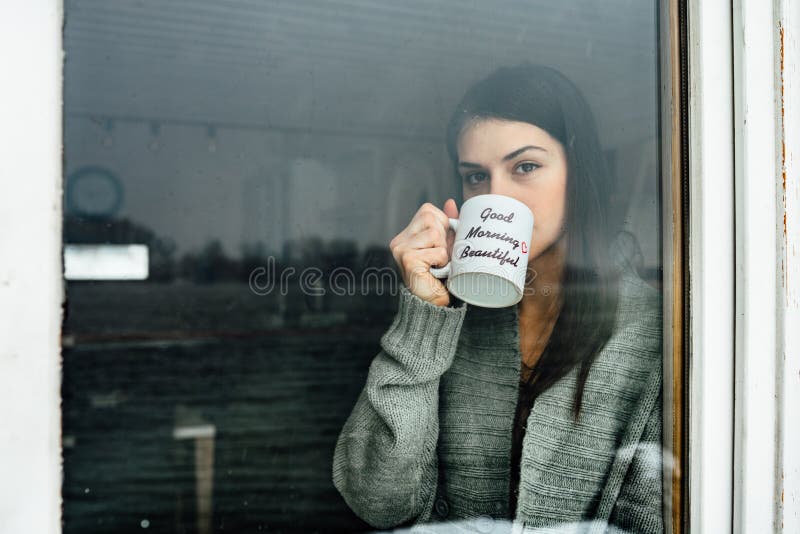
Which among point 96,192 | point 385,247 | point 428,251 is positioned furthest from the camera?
point 385,247

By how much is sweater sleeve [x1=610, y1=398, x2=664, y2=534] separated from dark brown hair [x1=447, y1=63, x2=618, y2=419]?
0.11 meters

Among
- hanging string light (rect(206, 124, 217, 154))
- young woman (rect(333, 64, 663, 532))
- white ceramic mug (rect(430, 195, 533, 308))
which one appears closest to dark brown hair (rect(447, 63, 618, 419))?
young woman (rect(333, 64, 663, 532))

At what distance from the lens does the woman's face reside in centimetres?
80

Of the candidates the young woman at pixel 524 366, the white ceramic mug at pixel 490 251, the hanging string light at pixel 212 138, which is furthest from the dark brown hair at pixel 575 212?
the hanging string light at pixel 212 138

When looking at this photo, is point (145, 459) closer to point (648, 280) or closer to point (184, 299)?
point (184, 299)

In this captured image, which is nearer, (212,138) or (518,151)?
(518,151)

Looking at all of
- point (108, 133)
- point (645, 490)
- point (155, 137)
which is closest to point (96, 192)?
point (108, 133)

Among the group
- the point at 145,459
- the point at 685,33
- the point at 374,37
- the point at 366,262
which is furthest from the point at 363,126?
the point at 145,459

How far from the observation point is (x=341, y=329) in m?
1.12

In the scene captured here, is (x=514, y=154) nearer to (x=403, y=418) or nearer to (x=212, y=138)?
(x=403, y=418)

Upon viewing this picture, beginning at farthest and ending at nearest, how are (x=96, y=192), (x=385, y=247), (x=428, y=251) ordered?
(x=385, y=247)
(x=428, y=251)
(x=96, y=192)

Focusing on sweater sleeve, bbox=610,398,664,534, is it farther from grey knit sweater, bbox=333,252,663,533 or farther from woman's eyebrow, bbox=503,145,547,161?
woman's eyebrow, bbox=503,145,547,161

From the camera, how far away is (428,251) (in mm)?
785

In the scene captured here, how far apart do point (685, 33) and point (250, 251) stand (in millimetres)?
647
